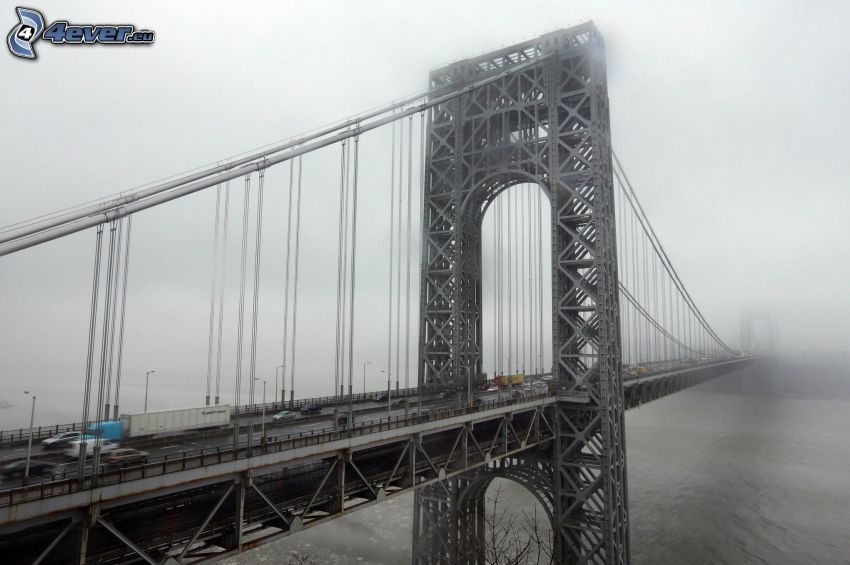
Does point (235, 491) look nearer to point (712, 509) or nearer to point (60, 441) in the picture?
point (60, 441)

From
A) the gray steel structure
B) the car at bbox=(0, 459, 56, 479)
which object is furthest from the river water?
the car at bbox=(0, 459, 56, 479)

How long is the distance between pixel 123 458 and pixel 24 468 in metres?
2.68

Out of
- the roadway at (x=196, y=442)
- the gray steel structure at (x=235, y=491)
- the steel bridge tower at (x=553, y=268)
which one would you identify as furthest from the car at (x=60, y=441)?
the steel bridge tower at (x=553, y=268)

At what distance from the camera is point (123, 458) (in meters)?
14.1

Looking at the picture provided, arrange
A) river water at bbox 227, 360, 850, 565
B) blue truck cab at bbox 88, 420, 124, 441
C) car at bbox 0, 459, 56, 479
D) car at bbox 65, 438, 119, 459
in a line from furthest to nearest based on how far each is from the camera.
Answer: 1. river water at bbox 227, 360, 850, 565
2. blue truck cab at bbox 88, 420, 124, 441
3. car at bbox 65, 438, 119, 459
4. car at bbox 0, 459, 56, 479

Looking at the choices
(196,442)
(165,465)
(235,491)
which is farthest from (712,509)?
(165,465)

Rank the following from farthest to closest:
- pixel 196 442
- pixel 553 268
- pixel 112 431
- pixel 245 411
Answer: pixel 553 268
pixel 245 411
pixel 196 442
pixel 112 431

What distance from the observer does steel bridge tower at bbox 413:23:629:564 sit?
30.1 m

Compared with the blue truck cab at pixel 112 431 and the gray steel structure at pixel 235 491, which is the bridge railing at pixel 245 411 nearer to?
the blue truck cab at pixel 112 431

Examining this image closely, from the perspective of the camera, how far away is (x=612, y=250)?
1258 inches

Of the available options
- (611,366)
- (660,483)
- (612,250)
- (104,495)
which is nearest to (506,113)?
(612,250)

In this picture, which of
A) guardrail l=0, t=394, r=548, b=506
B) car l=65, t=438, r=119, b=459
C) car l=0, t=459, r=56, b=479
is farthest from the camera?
car l=65, t=438, r=119, b=459

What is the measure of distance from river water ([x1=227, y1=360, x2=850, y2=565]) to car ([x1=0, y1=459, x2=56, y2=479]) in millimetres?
26599

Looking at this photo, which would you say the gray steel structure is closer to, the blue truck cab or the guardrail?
the guardrail
